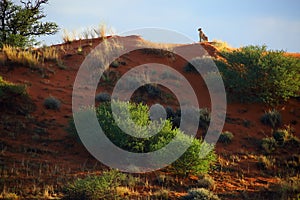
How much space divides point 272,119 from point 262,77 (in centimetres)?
243

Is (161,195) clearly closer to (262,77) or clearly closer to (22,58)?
(262,77)

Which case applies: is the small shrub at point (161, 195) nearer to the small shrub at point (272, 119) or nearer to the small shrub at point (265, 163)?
the small shrub at point (265, 163)

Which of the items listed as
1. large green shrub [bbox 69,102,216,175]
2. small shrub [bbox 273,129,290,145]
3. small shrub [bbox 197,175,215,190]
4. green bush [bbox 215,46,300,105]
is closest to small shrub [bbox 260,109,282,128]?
small shrub [bbox 273,129,290,145]

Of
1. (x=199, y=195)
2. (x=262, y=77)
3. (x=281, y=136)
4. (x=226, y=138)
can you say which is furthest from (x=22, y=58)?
(x=199, y=195)

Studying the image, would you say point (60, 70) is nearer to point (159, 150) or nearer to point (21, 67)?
point (21, 67)

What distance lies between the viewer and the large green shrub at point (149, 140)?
11.1 meters

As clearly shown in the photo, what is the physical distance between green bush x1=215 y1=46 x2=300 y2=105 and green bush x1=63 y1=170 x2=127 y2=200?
10294mm

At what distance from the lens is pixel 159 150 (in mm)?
11305

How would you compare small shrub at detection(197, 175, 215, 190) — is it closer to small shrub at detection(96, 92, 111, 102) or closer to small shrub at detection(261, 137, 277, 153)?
small shrub at detection(261, 137, 277, 153)

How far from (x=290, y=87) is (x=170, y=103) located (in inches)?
209

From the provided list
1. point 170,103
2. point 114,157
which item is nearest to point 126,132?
point 114,157

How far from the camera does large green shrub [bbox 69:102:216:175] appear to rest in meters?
11.1

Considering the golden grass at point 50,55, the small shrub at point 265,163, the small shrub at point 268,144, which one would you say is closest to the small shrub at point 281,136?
the small shrub at point 268,144

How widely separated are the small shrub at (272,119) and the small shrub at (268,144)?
5.80 ft
